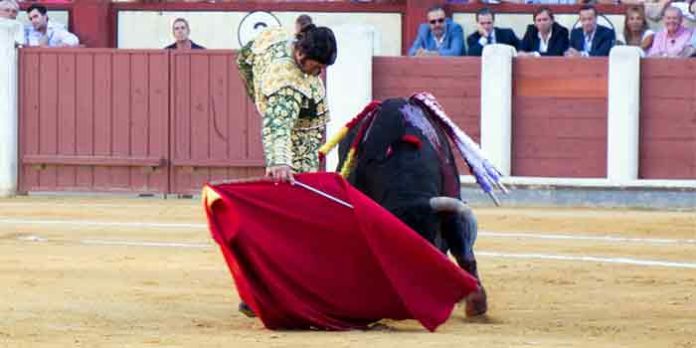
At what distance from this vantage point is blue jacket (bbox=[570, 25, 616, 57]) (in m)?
15.9

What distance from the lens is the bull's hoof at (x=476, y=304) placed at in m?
8.08

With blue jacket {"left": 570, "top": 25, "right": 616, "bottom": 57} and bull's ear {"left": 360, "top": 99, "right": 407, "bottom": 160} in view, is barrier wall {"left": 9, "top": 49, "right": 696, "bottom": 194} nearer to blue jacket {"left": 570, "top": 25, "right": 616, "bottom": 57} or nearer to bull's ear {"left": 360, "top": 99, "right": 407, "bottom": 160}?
blue jacket {"left": 570, "top": 25, "right": 616, "bottom": 57}

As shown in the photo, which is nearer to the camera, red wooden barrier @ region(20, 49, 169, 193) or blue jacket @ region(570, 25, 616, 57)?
blue jacket @ region(570, 25, 616, 57)

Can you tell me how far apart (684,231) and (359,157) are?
5785mm

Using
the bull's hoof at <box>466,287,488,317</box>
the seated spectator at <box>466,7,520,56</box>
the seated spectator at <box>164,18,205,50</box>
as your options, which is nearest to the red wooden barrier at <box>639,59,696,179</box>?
the seated spectator at <box>466,7,520,56</box>

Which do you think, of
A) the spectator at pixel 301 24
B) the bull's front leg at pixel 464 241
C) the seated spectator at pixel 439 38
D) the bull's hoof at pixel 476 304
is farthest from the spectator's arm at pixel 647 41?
the bull's hoof at pixel 476 304

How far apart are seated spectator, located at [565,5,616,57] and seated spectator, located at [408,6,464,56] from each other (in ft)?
2.90

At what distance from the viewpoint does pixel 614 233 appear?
13.3 meters

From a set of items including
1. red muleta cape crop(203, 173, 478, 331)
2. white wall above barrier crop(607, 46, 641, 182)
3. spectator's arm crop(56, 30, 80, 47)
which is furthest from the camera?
spectator's arm crop(56, 30, 80, 47)

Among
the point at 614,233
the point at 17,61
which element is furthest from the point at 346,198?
the point at 17,61

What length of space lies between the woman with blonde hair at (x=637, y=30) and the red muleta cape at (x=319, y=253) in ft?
28.0

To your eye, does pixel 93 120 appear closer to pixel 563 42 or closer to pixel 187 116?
pixel 187 116

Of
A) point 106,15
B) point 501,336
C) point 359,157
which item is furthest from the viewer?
point 106,15

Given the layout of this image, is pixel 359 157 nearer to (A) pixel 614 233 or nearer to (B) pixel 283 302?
(B) pixel 283 302
